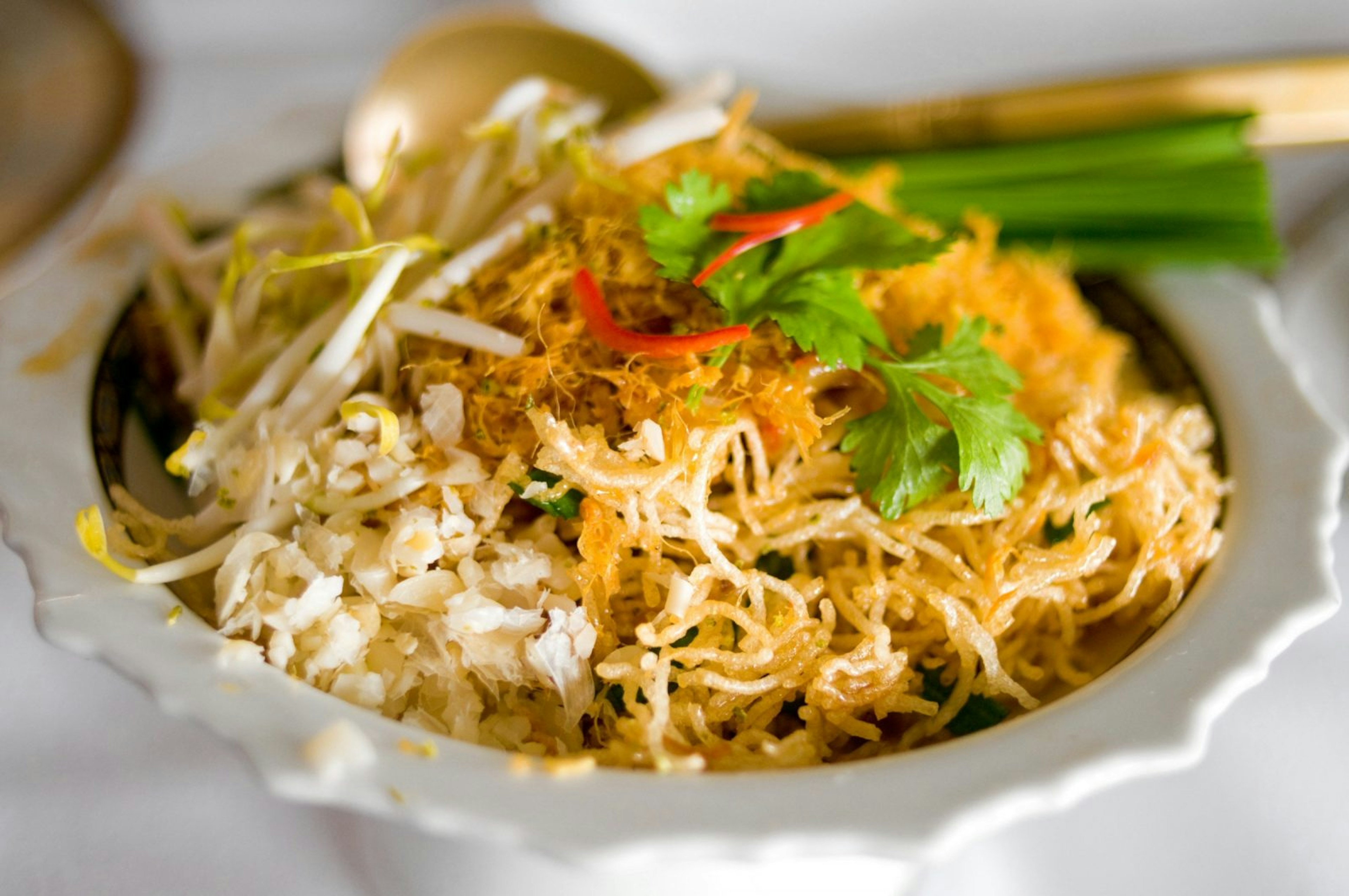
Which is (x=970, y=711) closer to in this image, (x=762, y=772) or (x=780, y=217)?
(x=762, y=772)

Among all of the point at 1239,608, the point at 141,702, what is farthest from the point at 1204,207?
the point at 141,702

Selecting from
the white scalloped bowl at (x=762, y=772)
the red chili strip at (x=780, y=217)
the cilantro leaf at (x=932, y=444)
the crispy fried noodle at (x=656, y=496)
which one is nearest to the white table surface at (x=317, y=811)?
the white scalloped bowl at (x=762, y=772)

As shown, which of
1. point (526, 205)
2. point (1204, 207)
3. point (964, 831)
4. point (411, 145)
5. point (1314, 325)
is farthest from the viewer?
point (411, 145)

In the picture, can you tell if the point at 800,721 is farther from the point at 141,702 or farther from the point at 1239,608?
the point at 141,702

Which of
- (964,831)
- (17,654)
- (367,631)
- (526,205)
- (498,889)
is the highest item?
(526,205)

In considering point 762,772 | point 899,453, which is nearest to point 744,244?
point 899,453

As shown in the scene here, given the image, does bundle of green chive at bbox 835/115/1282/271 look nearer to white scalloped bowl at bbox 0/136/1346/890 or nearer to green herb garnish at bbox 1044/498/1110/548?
white scalloped bowl at bbox 0/136/1346/890
